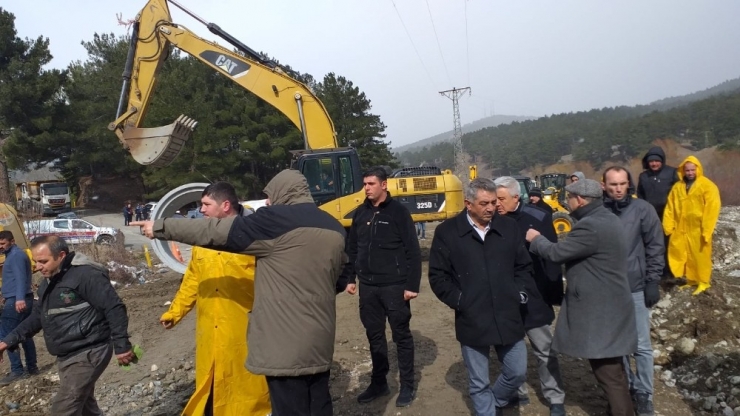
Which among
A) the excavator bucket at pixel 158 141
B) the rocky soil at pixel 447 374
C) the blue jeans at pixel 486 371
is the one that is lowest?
the rocky soil at pixel 447 374

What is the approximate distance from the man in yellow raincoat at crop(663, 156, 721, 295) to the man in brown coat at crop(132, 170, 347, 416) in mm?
4449

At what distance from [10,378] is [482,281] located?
5320 mm

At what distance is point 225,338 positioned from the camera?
3367 mm

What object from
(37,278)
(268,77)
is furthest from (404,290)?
(37,278)

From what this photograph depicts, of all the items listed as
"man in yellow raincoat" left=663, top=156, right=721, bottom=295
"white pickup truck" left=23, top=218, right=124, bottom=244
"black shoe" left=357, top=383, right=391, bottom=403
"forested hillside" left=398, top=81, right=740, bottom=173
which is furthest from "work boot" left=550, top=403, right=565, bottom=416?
"forested hillside" left=398, top=81, right=740, bottom=173

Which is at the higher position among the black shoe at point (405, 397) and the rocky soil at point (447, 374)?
the black shoe at point (405, 397)

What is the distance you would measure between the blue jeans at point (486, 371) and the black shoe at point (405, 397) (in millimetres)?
845

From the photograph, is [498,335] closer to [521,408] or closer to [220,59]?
[521,408]

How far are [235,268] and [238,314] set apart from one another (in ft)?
1.00

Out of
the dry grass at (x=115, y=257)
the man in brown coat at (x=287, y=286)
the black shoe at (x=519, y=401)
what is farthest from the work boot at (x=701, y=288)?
the dry grass at (x=115, y=257)

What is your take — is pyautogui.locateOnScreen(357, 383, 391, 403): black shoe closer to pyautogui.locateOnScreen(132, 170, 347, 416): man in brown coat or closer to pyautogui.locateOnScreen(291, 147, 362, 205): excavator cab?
pyautogui.locateOnScreen(132, 170, 347, 416): man in brown coat

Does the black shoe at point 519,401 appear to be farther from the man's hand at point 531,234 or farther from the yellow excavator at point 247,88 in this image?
the yellow excavator at point 247,88

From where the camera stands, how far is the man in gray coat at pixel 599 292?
3.25m

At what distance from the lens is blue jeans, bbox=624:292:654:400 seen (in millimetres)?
3707
